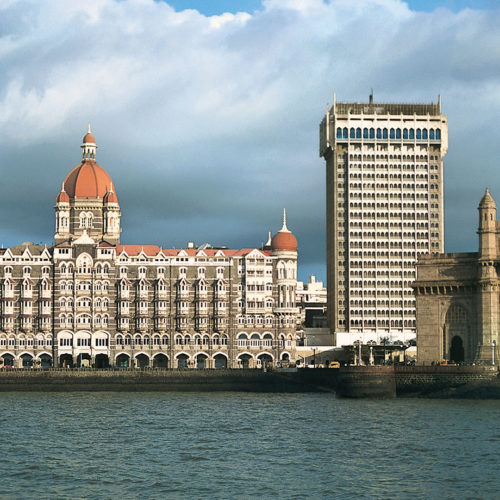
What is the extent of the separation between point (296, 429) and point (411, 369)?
4479cm

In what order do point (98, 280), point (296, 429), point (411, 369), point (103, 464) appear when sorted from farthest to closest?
point (98, 280) → point (411, 369) → point (296, 429) → point (103, 464)

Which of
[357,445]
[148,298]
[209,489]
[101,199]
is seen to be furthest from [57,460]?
[101,199]

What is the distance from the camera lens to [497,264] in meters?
141

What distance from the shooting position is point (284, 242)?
7254 inches

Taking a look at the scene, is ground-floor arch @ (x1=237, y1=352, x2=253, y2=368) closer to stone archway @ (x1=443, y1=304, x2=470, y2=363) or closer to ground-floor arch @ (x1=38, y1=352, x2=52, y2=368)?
ground-floor arch @ (x1=38, y1=352, x2=52, y2=368)

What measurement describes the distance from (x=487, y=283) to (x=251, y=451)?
74115 mm

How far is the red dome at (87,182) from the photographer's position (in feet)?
630

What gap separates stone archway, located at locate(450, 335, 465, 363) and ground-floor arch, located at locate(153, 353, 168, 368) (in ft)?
186

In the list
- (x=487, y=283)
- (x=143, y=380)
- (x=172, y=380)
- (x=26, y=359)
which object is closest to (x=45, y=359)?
(x=26, y=359)

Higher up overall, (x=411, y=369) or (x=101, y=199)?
(x=101, y=199)

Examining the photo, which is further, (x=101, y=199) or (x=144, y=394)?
(x=101, y=199)

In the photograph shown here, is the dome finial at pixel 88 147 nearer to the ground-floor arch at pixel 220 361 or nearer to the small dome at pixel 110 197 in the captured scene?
the small dome at pixel 110 197

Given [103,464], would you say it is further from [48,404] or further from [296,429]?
[48,404]

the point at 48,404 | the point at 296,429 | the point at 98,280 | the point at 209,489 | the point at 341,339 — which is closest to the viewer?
the point at 209,489
